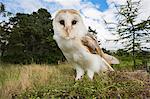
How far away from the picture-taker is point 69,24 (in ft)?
19.4

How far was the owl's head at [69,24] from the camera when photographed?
5898mm

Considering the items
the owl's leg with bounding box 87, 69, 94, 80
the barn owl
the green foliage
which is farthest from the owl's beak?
the green foliage

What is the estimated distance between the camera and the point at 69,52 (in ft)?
19.9

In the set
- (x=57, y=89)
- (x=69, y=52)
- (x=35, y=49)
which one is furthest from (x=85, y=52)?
(x=35, y=49)

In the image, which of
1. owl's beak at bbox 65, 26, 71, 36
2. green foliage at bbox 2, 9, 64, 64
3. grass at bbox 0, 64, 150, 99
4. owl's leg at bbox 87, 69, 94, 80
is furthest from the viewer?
green foliage at bbox 2, 9, 64, 64

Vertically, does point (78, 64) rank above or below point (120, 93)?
above

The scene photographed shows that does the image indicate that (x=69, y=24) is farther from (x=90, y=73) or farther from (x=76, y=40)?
(x=90, y=73)

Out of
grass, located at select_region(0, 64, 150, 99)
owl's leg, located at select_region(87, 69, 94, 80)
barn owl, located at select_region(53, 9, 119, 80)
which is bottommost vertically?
grass, located at select_region(0, 64, 150, 99)

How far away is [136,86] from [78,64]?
143 cm

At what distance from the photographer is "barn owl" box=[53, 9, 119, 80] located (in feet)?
19.4

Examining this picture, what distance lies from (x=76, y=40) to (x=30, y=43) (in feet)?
25.8

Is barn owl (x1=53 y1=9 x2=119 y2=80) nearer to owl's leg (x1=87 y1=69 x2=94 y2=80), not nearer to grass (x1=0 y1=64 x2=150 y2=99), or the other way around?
owl's leg (x1=87 y1=69 x2=94 y2=80)

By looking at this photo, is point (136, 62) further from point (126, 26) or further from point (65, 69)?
point (65, 69)

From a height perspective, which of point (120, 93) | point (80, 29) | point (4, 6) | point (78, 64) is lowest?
point (120, 93)
